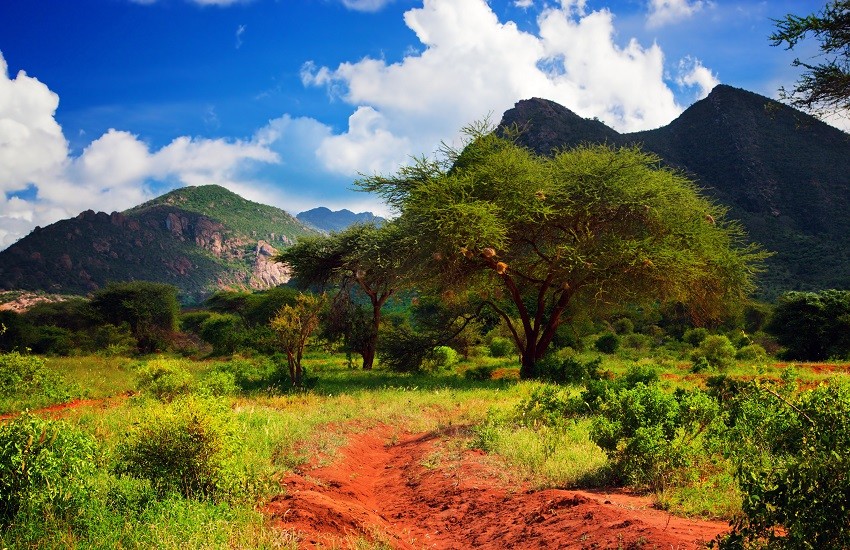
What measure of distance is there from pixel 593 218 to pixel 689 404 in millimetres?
13628

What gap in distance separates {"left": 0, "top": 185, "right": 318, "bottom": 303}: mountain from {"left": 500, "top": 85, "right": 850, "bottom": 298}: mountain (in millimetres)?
53386

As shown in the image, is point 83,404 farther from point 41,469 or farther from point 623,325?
point 623,325

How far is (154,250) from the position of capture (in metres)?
146

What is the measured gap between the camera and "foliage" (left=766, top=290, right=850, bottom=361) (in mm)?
28312

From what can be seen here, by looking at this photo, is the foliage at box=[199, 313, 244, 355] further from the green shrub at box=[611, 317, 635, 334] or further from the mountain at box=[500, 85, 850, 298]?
the mountain at box=[500, 85, 850, 298]

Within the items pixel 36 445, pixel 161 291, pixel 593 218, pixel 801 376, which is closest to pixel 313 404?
pixel 36 445

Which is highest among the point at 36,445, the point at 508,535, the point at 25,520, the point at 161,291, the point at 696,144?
the point at 696,144

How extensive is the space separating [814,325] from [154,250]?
147264 mm

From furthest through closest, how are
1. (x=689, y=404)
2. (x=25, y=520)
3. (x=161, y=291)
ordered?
(x=161, y=291)
(x=689, y=404)
(x=25, y=520)

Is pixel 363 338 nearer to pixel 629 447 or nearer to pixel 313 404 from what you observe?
pixel 313 404

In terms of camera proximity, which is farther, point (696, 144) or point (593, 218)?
point (696, 144)

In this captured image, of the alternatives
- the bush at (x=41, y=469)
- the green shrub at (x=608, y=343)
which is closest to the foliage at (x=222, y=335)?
the green shrub at (x=608, y=343)

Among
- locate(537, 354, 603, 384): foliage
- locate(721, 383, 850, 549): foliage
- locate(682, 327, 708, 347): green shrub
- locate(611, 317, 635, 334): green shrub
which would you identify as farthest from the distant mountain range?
locate(721, 383, 850, 549): foliage

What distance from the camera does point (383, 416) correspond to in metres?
13.4
